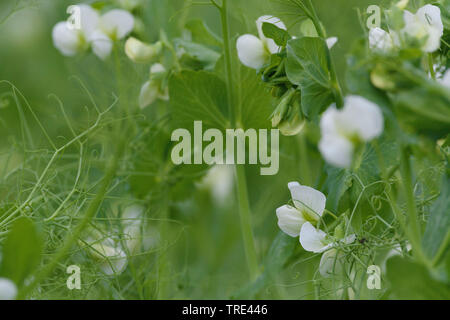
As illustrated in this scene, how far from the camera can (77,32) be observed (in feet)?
2.16

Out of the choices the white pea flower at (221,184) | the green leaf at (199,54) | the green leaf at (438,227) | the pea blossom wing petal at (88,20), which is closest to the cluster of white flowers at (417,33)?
the green leaf at (438,227)

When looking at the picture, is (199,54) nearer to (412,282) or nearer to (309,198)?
(309,198)

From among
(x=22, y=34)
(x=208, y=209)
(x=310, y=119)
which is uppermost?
(x=22, y=34)

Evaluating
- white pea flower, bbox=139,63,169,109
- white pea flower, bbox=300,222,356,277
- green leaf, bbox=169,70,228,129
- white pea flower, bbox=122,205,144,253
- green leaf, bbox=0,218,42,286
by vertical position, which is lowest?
→ green leaf, bbox=0,218,42,286

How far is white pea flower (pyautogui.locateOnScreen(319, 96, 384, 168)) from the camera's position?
338 mm

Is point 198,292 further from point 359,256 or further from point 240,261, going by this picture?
point 359,256

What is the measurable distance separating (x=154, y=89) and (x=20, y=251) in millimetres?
296

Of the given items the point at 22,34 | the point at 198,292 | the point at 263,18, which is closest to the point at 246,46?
the point at 263,18

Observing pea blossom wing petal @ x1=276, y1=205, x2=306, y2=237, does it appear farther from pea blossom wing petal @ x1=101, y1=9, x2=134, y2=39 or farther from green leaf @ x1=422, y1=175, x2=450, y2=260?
pea blossom wing petal @ x1=101, y1=9, x2=134, y2=39

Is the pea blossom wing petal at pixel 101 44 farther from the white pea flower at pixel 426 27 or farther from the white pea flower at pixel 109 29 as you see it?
the white pea flower at pixel 426 27

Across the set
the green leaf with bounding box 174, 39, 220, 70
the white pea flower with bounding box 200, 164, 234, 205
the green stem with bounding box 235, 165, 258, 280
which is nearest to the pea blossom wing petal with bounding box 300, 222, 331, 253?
the green stem with bounding box 235, 165, 258, 280

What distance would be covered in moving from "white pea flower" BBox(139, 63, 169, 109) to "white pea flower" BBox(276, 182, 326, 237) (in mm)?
219
